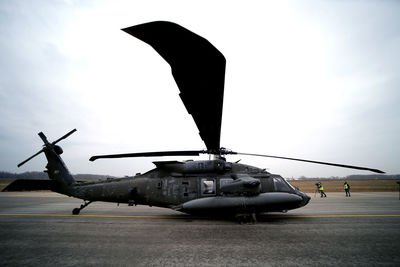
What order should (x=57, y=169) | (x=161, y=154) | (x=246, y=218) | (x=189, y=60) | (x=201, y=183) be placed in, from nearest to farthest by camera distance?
1. (x=189, y=60)
2. (x=161, y=154)
3. (x=246, y=218)
4. (x=201, y=183)
5. (x=57, y=169)

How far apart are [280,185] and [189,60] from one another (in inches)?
281

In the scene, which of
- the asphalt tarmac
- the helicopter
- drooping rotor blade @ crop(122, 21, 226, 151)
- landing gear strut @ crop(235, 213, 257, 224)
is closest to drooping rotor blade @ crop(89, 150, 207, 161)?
the helicopter

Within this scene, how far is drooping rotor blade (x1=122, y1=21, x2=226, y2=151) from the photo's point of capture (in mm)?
2066

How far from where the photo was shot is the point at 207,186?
756cm

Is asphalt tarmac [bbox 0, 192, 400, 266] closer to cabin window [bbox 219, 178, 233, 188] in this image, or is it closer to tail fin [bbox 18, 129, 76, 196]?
cabin window [bbox 219, 178, 233, 188]

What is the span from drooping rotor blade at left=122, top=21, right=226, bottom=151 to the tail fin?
867 cm

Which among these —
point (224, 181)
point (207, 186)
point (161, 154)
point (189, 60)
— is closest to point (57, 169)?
point (161, 154)

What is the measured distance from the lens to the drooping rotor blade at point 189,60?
2.07m

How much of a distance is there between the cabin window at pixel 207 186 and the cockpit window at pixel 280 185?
272 cm

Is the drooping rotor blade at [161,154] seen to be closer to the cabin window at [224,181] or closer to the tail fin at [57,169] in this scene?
the cabin window at [224,181]

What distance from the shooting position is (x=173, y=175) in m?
7.86

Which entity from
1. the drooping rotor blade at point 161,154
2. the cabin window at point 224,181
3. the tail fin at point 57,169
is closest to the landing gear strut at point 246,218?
the cabin window at point 224,181

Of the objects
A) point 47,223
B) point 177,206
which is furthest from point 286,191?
point 47,223

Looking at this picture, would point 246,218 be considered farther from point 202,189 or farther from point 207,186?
point 202,189
